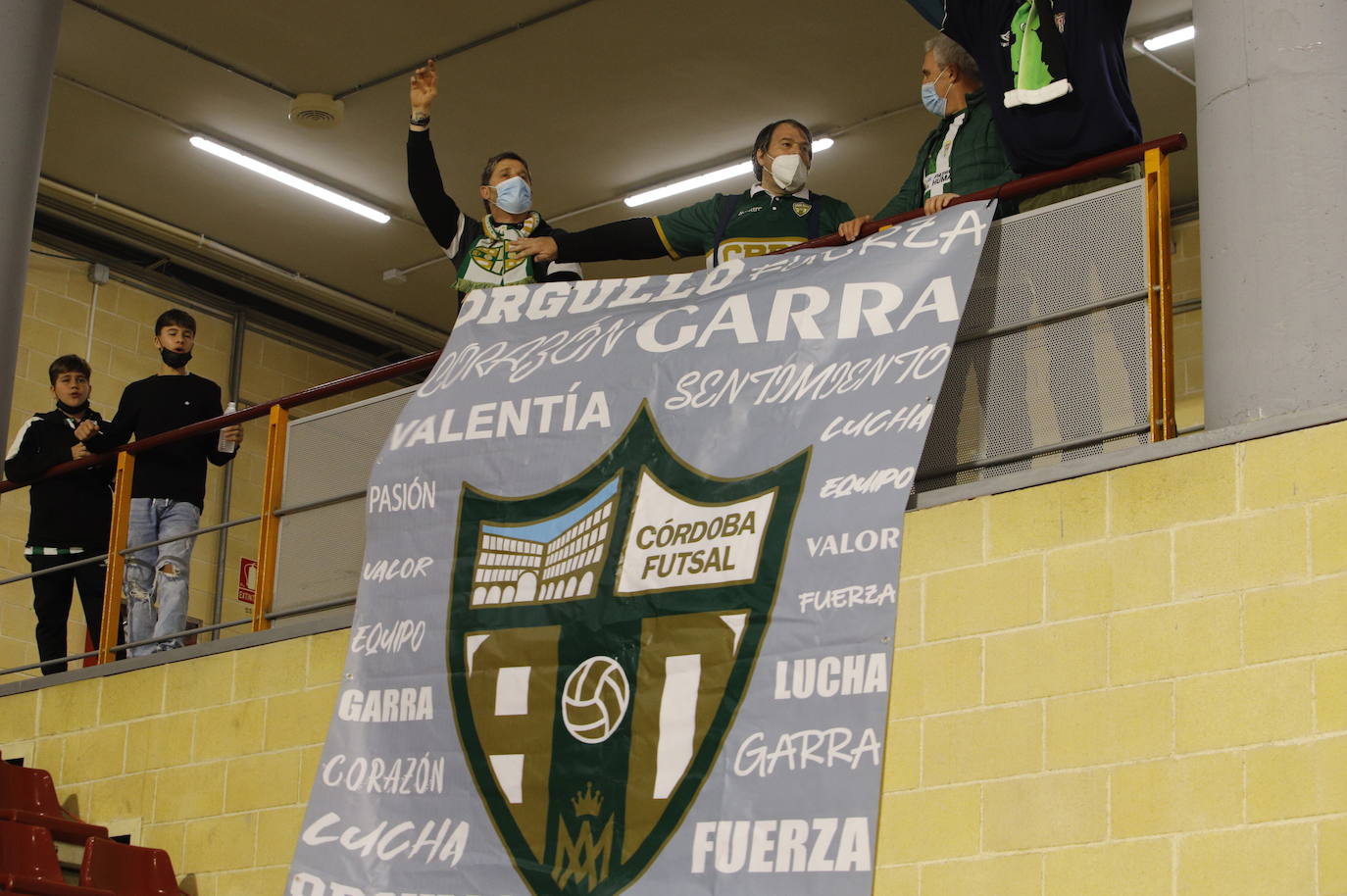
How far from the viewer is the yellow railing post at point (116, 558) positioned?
7406 mm

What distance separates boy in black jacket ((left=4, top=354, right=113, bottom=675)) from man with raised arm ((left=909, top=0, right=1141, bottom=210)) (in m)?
4.49

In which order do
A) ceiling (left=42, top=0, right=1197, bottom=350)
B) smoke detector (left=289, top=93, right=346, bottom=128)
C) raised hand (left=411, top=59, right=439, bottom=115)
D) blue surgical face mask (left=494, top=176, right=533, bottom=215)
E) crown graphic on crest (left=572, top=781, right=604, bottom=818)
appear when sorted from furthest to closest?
smoke detector (left=289, top=93, right=346, bottom=128), ceiling (left=42, top=0, right=1197, bottom=350), raised hand (left=411, top=59, right=439, bottom=115), blue surgical face mask (left=494, top=176, right=533, bottom=215), crown graphic on crest (left=572, top=781, right=604, bottom=818)

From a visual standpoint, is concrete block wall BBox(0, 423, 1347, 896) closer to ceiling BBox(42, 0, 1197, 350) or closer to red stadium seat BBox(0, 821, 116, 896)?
red stadium seat BBox(0, 821, 116, 896)

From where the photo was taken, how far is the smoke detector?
424 inches

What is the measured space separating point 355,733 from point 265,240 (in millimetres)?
7428

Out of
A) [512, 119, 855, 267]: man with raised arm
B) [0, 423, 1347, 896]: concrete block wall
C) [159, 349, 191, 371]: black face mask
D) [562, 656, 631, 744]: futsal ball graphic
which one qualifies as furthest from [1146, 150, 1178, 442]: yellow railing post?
[159, 349, 191, 371]: black face mask

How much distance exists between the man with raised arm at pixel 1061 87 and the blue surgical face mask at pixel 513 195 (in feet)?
6.38

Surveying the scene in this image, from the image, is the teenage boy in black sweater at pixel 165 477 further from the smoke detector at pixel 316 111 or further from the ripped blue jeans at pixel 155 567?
the smoke detector at pixel 316 111

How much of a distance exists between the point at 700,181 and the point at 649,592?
6.82 meters

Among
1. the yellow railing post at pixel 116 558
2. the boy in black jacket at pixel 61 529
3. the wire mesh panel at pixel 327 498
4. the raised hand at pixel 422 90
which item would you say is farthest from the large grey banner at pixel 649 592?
the boy in black jacket at pixel 61 529

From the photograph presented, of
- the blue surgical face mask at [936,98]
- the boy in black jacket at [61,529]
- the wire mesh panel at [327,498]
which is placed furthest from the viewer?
the boy in black jacket at [61,529]

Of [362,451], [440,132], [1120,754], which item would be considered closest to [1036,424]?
[1120,754]

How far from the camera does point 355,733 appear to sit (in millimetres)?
5746

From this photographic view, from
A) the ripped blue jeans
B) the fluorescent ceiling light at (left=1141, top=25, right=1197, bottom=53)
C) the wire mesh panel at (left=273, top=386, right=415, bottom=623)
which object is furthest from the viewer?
the fluorescent ceiling light at (left=1141, top=25, right=1197, bottom=53)
